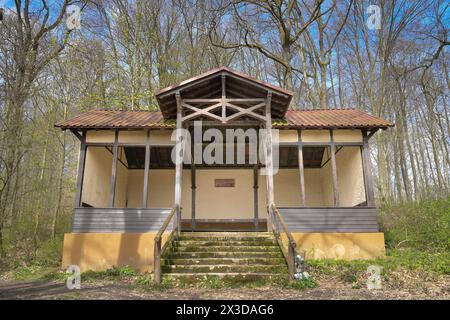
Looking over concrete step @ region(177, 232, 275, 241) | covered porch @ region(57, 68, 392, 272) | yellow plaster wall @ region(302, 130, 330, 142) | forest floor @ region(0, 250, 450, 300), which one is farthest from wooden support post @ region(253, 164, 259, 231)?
forest floor @ region(0, 250, 450, 300)

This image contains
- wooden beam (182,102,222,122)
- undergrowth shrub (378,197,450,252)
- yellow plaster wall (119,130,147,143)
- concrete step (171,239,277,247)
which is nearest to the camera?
concrete step (171,239,277,247)

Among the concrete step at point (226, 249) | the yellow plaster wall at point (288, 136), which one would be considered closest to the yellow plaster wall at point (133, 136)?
the concrete step at point (226, 249)

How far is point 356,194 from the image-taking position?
1277cm

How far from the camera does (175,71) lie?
72.9 ft

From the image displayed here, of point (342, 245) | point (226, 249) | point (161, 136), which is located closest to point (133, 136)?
point (161, 136)

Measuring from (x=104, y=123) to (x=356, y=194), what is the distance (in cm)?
928

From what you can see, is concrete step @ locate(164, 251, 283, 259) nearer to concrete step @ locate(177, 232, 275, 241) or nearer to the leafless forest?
concrete step @ locate(177, 232, 275, 241)

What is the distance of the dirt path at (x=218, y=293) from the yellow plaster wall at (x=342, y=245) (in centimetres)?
282

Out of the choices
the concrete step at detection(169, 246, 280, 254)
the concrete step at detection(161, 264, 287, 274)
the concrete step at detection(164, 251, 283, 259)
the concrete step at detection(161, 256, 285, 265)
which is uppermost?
the concrete step at detection(169, 246, 280, 254)

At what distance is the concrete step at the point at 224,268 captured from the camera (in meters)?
8.70

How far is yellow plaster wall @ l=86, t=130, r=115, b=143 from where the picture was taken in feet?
40.0

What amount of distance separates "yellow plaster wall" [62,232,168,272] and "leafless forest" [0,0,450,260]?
8.40 ft

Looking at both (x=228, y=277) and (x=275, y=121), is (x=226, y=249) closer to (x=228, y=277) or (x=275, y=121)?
(x=228, y=277)
